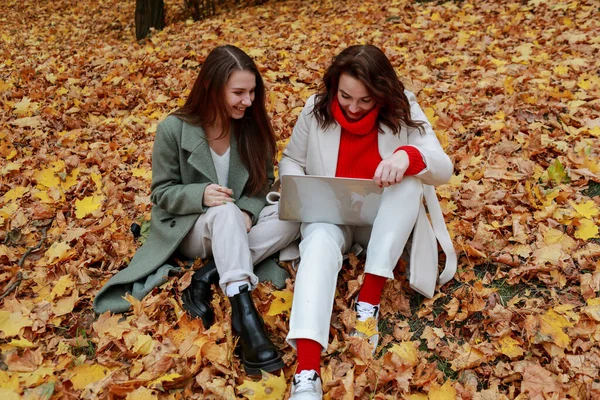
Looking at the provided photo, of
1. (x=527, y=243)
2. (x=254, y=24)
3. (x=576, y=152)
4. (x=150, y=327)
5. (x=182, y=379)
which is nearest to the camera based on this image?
(x=182, y=379)

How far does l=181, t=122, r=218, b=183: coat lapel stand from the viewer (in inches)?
99.4

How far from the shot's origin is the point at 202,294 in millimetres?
2498

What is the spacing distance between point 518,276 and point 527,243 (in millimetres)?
282

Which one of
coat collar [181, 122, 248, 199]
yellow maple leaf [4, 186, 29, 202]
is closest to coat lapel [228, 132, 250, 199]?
coat collar [181, 122, 248, 199]

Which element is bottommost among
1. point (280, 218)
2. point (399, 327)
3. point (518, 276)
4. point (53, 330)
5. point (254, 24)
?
point (53, 330)

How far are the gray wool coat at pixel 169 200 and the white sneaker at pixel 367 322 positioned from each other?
0.89 meters

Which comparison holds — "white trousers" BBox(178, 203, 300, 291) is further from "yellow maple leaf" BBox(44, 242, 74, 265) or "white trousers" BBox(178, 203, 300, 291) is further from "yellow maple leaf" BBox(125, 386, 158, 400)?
"yellow maple leaf" BBox(44, 242, 74, 265)

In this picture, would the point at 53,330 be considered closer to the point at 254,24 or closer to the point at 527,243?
the point at 527,243

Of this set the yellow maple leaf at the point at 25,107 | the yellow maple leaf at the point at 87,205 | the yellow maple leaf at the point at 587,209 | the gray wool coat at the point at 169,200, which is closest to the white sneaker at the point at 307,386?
the gray wool coat at the point at 169,200

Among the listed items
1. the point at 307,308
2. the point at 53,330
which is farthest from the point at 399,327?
the point at 53,330

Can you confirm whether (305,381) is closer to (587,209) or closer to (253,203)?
(253,203)

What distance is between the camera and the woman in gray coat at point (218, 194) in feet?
7.73

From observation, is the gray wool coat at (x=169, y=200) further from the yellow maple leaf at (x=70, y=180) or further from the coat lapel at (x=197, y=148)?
the yellow maple leaf at (x=70, y=180)

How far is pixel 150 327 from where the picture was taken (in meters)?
2.38
